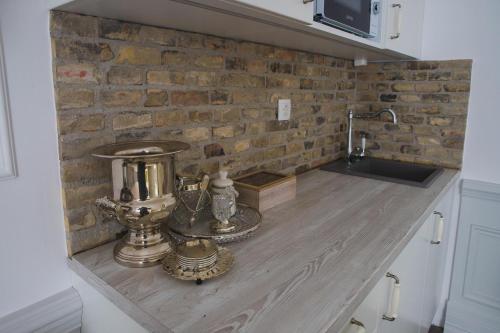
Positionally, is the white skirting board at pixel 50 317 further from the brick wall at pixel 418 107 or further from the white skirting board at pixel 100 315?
the brick wall at pixel 418 107

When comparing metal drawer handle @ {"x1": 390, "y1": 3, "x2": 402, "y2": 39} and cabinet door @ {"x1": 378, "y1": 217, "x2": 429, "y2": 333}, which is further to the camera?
metal drawer handle @ {"x1": 390, "y1": 3, "x2": 402, "y2": 39}

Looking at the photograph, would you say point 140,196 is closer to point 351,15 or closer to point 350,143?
point 351,15

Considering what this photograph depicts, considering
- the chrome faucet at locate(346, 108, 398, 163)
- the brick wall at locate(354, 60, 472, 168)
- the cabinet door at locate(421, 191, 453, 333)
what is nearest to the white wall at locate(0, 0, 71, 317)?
the cabinet door at locate(421, 191, 453, 333)

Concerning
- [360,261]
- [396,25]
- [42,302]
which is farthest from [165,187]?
[396,25]

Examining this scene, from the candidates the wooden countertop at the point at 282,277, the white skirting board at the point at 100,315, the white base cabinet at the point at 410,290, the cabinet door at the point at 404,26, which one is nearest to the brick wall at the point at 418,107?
the cabinet door at the point at 404,26

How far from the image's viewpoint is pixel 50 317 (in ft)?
2.84

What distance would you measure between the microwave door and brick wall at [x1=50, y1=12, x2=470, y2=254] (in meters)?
0.37

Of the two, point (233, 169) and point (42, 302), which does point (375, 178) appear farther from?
point (42, 302)

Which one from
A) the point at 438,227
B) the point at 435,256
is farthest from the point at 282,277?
the point at 435,256

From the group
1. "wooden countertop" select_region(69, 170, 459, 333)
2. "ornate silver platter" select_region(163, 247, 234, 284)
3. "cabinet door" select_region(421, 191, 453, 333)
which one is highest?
"ornate silver platter" select_region(163, 247, 234, 284)

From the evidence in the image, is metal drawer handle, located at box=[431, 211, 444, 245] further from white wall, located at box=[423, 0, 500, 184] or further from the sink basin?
white wall, located at box=[423, 0, 500, 184]

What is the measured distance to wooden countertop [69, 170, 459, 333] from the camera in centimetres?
67

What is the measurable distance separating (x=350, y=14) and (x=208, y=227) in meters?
0.87

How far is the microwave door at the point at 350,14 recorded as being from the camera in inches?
43.2
